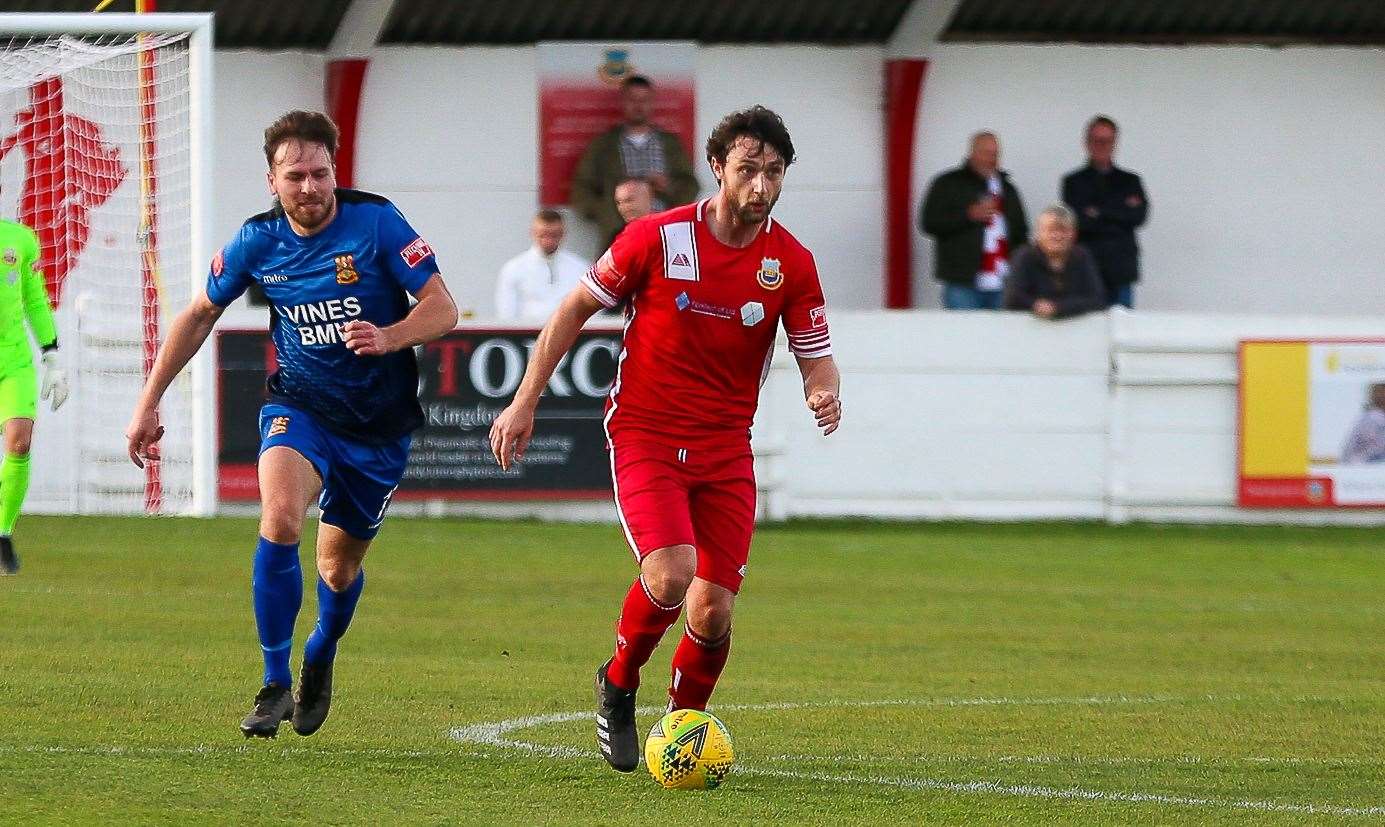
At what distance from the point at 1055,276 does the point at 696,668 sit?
980 centimetres

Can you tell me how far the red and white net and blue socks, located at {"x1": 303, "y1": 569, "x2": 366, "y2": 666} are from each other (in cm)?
591

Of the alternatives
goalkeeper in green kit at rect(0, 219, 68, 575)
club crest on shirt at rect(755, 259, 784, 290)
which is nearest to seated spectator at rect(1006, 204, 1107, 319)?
goalkeeper in green kit at rect(0, 219, 68, 575)

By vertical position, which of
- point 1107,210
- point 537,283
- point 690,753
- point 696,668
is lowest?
point 690,753

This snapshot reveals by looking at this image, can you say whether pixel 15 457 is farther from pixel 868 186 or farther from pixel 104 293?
pixel 868 186

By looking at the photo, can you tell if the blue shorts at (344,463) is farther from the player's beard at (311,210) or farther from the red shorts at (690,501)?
the red shorts at (690,501)

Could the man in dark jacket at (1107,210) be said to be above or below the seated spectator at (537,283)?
above

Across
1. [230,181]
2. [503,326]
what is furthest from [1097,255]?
[230,181]

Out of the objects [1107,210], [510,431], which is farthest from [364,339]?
[1107,210]

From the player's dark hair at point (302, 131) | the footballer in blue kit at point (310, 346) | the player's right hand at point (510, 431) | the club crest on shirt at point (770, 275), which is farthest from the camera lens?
the footballer in blue kit at point (310, 346)

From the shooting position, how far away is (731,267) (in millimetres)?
6570

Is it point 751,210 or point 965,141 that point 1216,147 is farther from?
point 751,210

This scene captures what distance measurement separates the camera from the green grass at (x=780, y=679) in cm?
619

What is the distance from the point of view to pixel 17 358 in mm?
12203

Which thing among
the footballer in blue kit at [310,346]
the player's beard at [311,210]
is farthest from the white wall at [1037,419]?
the player's beard at [311,210]
